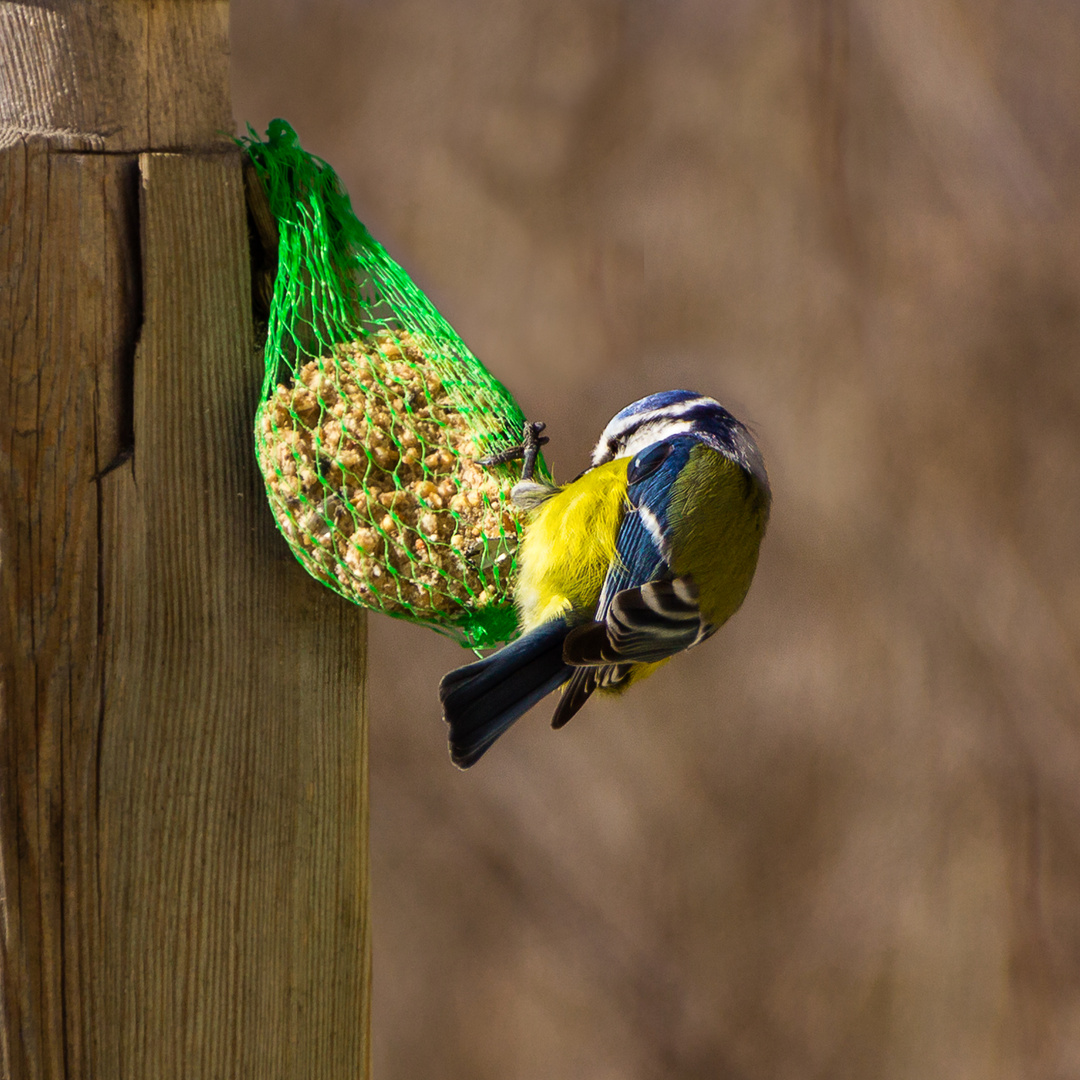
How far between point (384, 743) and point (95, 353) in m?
1.99

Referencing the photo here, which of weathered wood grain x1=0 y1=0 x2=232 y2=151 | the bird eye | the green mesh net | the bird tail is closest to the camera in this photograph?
weathered wood grain x1=0 y1=0 x2=232 y2=151

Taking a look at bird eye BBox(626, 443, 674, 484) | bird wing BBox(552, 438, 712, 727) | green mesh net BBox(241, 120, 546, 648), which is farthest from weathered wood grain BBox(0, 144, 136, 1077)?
bird eye BBox(626, 443, 674, 484)

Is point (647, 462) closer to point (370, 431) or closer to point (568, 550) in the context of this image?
Answer: point (568, 550)

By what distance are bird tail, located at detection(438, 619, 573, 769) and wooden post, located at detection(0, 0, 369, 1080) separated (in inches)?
6.8

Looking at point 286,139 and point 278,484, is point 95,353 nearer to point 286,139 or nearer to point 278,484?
point 278,484

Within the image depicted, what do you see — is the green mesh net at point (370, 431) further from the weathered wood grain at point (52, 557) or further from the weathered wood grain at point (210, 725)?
the weathered wood grain at point (52, 557)

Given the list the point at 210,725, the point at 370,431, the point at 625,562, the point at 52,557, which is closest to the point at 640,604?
the point at 625,562

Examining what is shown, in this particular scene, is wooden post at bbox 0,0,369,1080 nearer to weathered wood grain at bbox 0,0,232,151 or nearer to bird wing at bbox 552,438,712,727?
weathered wood grain at bbox 0,0,232,151

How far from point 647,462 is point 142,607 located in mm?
787

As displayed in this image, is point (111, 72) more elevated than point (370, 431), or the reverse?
point (111, 72)

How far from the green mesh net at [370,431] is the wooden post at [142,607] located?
70mm

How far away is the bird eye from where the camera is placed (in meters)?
1.80

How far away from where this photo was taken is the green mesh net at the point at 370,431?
1402 mm

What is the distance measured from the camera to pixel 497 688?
1555 millimetres
